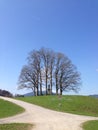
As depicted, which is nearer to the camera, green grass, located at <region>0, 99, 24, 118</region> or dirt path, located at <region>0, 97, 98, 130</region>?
dirt path, located at <region>0, 97, 98, 130</region>

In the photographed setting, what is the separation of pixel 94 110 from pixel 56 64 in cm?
3522

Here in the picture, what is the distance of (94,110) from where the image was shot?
119ft

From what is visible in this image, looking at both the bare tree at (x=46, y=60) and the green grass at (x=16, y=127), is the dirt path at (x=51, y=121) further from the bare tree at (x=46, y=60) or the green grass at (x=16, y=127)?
the bare tree at (x=46, y=60)

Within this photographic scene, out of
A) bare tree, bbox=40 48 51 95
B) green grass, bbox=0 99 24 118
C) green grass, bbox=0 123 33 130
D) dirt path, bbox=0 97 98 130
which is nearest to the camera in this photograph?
green grass, bbox=0 123 33 130

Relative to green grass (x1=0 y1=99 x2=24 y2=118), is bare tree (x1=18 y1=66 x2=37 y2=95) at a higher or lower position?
higher

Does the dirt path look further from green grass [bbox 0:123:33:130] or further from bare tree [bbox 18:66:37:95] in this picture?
bare tree [bbox 18:66:37:95]

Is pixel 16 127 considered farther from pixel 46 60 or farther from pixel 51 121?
pixel 46 60

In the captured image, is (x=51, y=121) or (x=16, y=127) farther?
(x=51, y=121)

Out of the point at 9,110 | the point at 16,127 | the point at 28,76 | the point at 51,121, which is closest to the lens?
the point at 16,127

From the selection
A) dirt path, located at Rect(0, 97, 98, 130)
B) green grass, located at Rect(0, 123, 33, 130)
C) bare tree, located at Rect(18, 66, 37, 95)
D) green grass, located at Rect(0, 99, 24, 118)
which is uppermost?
bare tree, located at Rect(18, 66, 37, 95)

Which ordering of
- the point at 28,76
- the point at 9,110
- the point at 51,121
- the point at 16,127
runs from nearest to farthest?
the point at 16,127 → the point at 51,121 → the point at 9,110 → the point at 28,76

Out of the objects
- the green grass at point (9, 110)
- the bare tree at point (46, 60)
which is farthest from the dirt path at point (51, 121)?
the bare tree at point (46, 60)

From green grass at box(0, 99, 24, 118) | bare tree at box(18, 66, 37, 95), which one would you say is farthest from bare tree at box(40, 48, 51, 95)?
green grass at box(0, 99, 24, 118)

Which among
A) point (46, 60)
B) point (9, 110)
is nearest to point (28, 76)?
point (46, 60)
